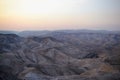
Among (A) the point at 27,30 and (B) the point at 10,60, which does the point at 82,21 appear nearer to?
(A) the point at 27,30

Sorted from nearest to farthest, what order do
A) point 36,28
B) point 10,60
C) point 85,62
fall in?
point 36,28 → point 10,60 → point 85,62

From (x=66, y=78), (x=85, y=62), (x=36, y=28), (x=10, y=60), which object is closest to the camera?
(x=66, y=78)

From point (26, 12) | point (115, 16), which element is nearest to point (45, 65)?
point (26, 12)

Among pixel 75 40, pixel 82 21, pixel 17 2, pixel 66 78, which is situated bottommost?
pixel 66 78

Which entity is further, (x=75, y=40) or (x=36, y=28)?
(x=75, y=40)

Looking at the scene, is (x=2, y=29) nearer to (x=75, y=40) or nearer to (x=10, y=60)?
(x=10, y=60)

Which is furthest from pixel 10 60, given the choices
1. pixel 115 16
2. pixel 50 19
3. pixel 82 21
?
pixel 115 16

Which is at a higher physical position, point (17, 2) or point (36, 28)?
point (17, 2)
